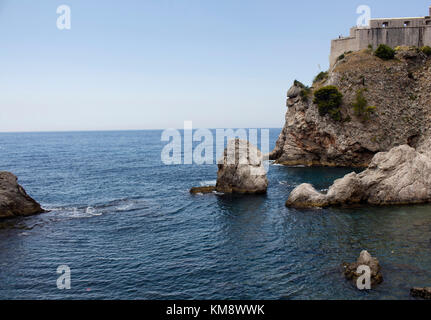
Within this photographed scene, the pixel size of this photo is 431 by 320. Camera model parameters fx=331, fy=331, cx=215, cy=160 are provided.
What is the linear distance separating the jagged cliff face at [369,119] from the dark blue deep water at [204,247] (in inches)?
1089

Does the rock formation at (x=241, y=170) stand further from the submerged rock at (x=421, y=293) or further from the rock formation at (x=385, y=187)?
the submerged rock at (x=421, y=293)

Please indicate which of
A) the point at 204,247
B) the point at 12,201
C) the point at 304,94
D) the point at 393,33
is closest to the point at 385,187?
the point at 204,247

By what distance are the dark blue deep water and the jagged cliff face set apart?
27.7 meters

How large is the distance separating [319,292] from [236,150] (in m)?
31.3

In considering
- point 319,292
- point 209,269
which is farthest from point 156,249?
point 319,292

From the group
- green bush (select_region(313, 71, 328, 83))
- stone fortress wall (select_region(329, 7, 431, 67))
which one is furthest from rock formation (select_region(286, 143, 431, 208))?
stone fortress wall (select_region(329, 7, 431, 67))

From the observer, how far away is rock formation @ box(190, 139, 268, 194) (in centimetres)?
5066

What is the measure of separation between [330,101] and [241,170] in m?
31.6

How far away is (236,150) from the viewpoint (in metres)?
51.6

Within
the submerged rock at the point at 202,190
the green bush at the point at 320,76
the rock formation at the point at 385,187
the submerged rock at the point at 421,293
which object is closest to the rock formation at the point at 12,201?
the submerged rock at the point at 202,190

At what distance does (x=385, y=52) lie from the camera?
→ 243ft

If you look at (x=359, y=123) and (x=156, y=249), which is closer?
(x=156, y=249)

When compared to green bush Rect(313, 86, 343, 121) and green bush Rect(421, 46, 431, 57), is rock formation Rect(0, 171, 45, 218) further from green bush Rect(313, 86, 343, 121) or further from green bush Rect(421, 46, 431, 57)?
green bush Rect(421, 46, 431, 57)

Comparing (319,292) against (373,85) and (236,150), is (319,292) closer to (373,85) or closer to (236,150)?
(236,150)
